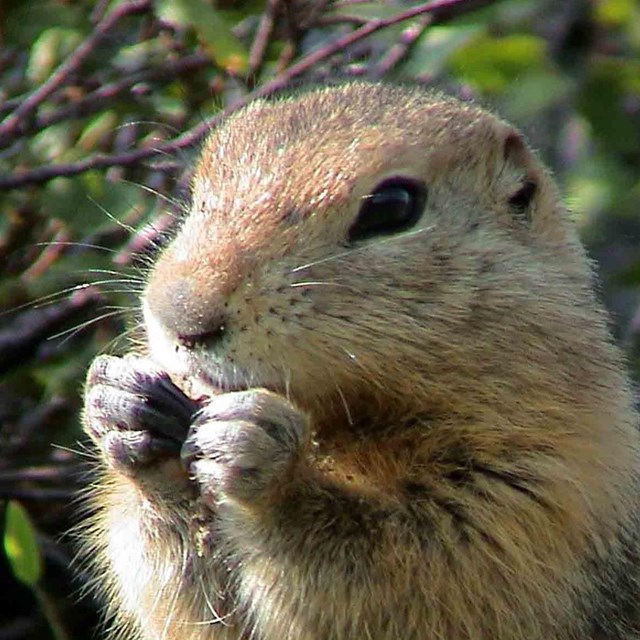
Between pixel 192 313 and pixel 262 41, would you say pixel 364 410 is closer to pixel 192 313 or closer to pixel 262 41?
pixel 192 313

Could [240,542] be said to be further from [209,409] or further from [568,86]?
[568,86]

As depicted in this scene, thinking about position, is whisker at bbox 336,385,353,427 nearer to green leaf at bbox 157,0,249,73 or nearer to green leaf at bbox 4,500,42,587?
green leaf at bbox 4,500,42,587

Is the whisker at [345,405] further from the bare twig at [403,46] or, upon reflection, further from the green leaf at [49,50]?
the green leaf at [49,50]

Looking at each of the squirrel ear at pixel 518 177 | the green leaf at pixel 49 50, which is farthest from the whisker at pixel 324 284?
the green leaf at pixel 49 50

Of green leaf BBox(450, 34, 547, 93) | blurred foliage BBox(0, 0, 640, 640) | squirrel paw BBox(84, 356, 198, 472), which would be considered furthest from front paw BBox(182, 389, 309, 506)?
green leaf BBox(450, 34, 547, 93)

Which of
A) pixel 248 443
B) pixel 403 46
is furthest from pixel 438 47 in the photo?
pixel 248 443

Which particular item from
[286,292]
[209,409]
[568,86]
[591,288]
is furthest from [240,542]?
[568,86]
